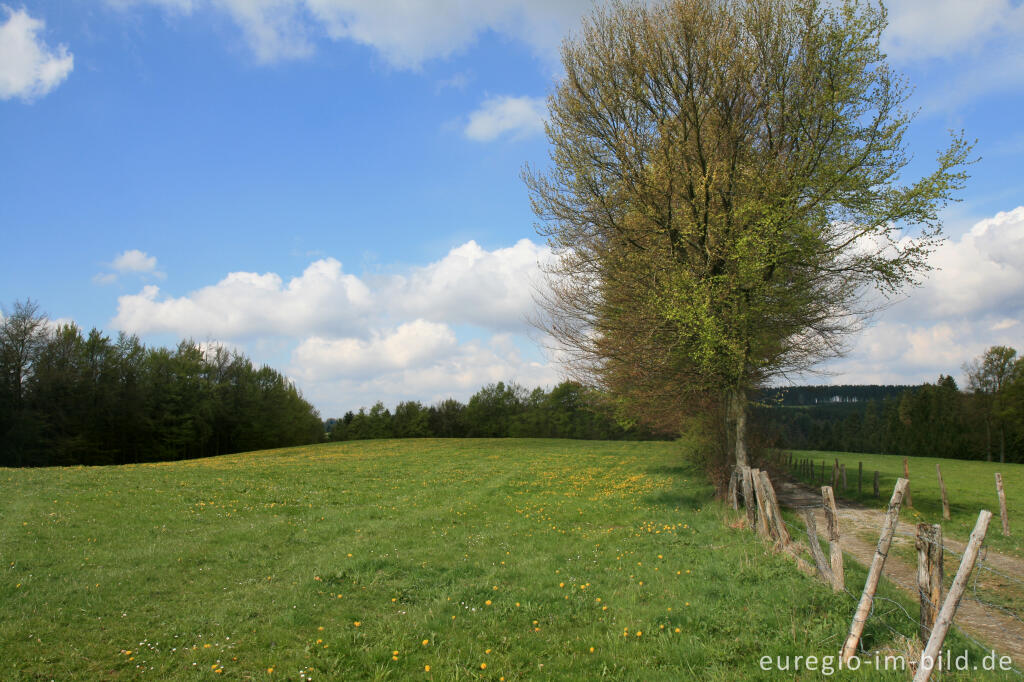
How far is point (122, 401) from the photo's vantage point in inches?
2282

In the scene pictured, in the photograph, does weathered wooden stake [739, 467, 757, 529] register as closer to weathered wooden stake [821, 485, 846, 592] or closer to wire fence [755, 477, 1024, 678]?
wire fence [755, 477, 1024, 678]

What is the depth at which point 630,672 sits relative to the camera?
20.3ft

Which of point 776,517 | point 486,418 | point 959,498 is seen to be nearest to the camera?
point 776,517

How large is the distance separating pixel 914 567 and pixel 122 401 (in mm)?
68045

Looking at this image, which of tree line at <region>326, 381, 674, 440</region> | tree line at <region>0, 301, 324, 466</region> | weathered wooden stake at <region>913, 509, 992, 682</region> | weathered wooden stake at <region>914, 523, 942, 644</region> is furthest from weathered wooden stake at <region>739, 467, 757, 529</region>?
tree line at <region>326, 381, 674, 440</region>

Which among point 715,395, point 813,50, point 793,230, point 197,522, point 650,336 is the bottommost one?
point 197,522

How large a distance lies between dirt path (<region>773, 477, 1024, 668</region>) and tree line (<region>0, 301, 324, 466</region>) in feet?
205

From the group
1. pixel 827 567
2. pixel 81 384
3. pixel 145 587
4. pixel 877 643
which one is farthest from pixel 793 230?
pixel 81 384

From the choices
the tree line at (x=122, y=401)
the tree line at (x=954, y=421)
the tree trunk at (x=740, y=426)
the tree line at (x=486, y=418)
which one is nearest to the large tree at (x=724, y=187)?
the tree trunk at (x=740, y=426)

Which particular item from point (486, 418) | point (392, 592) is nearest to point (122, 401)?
point (486, 418)

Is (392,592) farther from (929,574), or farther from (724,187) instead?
(724,187)

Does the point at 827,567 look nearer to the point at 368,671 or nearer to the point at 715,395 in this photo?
the point at 368,671

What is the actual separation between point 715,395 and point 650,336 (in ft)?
14.6

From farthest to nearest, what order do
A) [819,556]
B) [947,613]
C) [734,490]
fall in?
[734,490], [819,556], [947,613]
